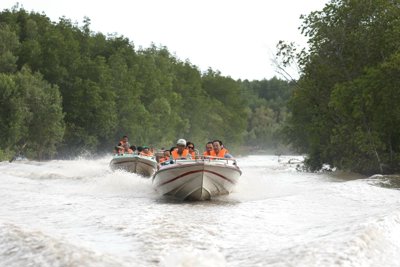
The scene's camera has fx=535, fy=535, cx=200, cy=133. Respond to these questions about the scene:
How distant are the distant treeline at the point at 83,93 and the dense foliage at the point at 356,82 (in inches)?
103

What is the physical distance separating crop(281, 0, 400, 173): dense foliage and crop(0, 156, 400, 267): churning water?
857 cm

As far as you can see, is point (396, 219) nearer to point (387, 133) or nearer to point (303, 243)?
point (303, 243)

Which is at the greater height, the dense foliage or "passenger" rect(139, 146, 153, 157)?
the dense foliage

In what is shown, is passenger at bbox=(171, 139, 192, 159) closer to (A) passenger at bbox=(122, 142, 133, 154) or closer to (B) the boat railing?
(B) the boat railing

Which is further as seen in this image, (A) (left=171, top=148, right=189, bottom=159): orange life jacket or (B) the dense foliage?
(B) the dense foliage

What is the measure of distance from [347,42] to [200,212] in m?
15.8

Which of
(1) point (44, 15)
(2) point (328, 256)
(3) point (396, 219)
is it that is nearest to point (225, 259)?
(2) point (328, 256)

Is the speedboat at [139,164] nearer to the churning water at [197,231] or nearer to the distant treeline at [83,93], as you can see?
the churning water at [197,231]

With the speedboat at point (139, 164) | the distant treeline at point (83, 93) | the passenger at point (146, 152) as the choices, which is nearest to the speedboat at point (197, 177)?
the speedboat at point (139, 164)

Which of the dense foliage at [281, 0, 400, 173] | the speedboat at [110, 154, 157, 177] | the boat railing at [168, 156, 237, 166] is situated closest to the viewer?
the boat railing at [168, 156, 237, 166]

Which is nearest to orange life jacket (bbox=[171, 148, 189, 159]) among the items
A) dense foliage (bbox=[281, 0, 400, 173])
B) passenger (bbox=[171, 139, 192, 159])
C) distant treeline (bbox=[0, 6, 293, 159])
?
passenger (bbox=[171, 139, 192, 159])

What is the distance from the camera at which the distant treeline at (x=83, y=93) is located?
38188mm

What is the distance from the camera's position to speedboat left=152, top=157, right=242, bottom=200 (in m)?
12.4

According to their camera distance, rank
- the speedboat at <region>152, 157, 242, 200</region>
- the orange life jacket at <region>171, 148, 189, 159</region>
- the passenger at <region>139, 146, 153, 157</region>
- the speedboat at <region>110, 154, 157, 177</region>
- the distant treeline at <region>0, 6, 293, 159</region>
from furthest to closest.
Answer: the distant treeline at <region>0, 6, 293, 159</region>
the passenger at <region>139, 146, 153, 157</region>
the speedboat at <region>110, 154, 157, 177</region>
the orange life jacket at <region>171, 148, 189, 159</region>
the speedboat at <region>152, 157, 242, 200</region>
